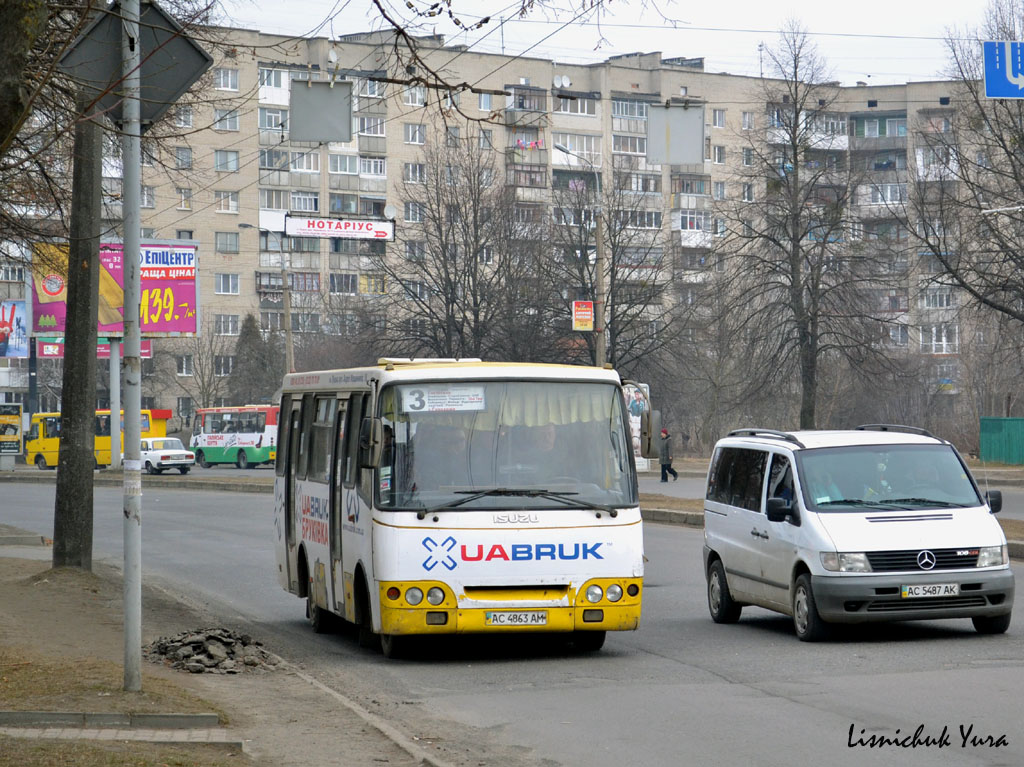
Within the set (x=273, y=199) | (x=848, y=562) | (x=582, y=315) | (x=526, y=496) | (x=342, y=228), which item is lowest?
(x=848, y=562)

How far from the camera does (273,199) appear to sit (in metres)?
94.1

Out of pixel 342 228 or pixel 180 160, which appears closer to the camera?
pixel 180 160

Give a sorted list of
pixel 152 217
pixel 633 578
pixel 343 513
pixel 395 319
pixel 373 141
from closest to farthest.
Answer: pixel 633 578 → pixel 343 513 → pixel 395 319 → pixel 152 217 → pixel 373 141

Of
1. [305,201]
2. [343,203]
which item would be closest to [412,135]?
[343,203]

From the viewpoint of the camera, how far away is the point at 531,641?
513 inches

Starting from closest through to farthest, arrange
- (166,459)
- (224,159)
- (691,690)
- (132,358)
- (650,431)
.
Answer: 1. (132,358)
2. (691,690)
3. (650,431)
4. (166,459)
5. (224,159)

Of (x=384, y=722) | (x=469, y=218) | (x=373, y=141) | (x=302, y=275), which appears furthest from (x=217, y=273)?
(x=384, y=722)

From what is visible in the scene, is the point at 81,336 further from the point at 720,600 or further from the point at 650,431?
the point at 720,600

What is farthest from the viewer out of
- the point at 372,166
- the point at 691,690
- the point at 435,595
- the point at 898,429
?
the point at 372,166

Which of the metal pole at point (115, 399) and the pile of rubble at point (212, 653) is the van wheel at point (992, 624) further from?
the metal pole at point (115, 399)

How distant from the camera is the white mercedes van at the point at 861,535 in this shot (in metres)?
11.8

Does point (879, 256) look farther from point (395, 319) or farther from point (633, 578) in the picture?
point (633, 578)

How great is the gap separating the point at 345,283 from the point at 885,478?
3245 inches

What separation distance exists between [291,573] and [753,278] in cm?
3315
